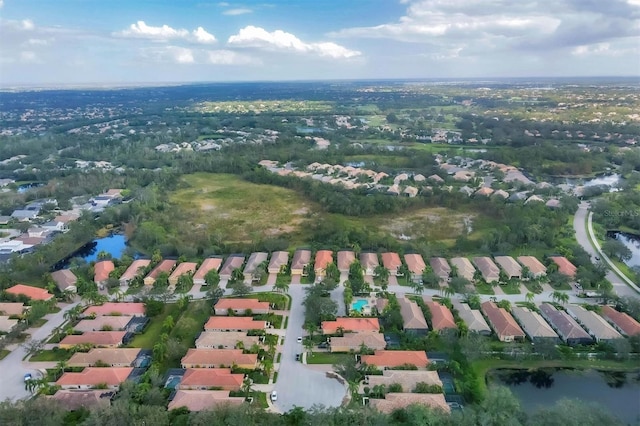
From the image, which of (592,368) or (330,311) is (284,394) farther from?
(592,368)

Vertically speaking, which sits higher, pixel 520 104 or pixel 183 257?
pixel 520 104

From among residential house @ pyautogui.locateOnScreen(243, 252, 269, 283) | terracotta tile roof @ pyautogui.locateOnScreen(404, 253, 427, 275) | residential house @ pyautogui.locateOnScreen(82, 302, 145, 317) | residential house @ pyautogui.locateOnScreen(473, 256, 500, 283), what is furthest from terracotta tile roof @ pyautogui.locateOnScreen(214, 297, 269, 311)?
residential house @ pyautogui.locateOnScreen(473, 256, 500, 283)

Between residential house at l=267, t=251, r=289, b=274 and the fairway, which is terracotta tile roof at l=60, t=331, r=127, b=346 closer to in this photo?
residential house at l=267, t=251, r=289, b=274

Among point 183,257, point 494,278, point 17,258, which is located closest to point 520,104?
point 494,278

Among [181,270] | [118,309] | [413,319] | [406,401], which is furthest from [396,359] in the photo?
[181,270]

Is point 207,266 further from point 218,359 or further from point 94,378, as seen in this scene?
point 94,378

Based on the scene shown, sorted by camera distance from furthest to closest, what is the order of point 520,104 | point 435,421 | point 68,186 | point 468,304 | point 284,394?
point 520,104 < point 68,186 < point 468,304 < point 284,394 < point 435,421
